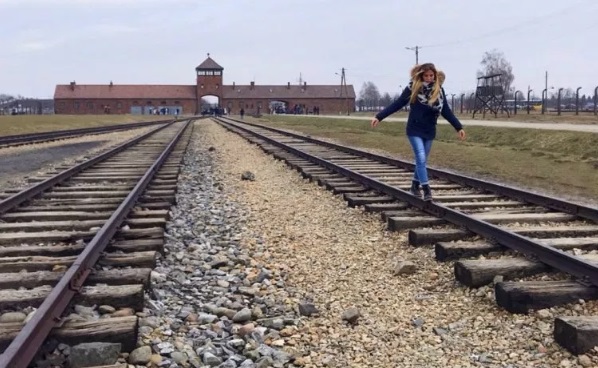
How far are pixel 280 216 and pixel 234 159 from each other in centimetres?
944

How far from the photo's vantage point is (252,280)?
553 centimetres

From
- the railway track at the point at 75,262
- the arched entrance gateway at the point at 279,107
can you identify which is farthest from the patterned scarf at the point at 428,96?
the arched entrance gateway at the point at 279,107

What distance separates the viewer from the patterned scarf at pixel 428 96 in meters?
7.70

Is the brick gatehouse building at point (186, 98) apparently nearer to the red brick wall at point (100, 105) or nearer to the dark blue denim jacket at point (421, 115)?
the red brick wall at point (100, 105)

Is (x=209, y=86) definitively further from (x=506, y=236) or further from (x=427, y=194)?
(x=506, y=236)

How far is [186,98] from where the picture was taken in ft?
436

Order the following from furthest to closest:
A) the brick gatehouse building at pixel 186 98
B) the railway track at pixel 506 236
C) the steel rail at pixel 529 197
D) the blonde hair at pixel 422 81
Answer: the brick gatehouse building at pixel 186 98 → the blonde hair at pixel 422 81 → the steel rail at pixel 529 197 → the railway track at pixel 506 236

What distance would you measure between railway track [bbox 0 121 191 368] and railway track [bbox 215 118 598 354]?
2570 millimetres

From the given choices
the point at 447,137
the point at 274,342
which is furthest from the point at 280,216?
the point at 447,137

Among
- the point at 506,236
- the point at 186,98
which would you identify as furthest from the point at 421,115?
the point at 186,98

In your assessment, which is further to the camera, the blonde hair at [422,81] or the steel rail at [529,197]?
the blonde hair at [422,81]

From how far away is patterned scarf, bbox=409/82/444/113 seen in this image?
7.70 metres

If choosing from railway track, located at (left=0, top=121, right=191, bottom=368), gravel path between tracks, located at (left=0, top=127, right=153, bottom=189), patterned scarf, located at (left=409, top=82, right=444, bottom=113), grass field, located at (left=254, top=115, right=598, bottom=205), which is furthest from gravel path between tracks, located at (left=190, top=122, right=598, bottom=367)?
gravel path between tracks, located at (left=0, top=127, right=153, bottom=189)

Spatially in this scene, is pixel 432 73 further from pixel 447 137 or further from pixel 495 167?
pixel 447 137
